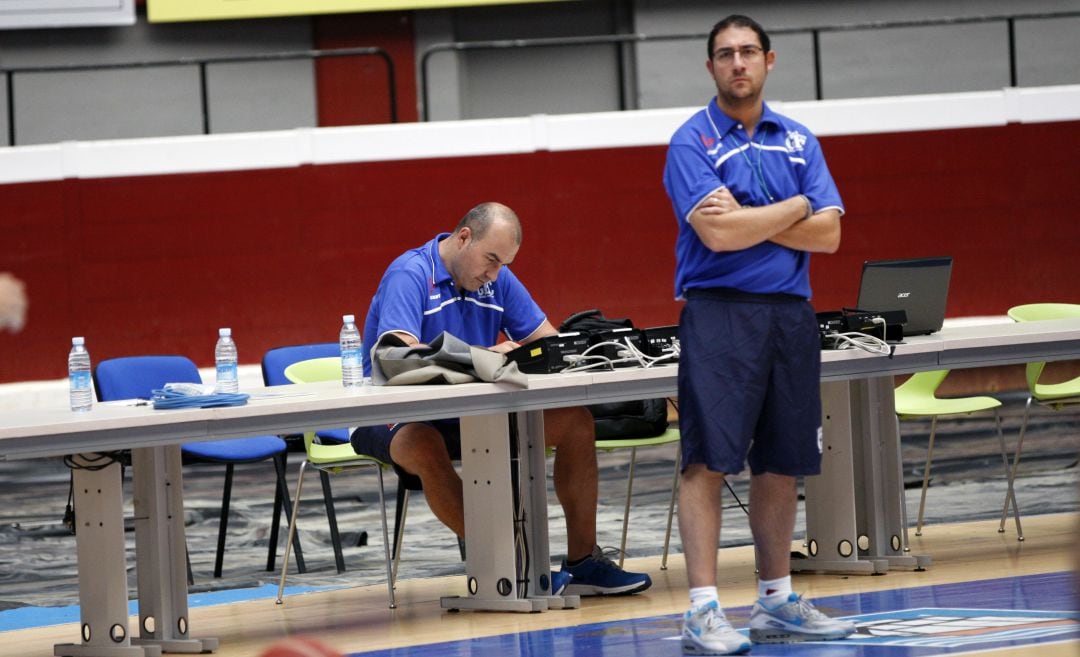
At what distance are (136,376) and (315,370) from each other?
27.8 inches

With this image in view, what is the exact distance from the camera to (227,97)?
41.9 ft

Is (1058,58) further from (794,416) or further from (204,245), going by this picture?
(794,416)

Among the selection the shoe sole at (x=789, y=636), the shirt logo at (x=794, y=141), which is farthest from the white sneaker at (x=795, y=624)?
the shirt logo at (x=794, y=141)

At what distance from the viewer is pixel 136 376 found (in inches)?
231

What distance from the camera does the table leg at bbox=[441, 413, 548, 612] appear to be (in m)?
4.60

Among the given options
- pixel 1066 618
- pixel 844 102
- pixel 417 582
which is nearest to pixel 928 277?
pixel 1066 618

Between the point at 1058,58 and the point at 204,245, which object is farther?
the point at 1058,58

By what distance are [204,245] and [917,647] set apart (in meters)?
8.50

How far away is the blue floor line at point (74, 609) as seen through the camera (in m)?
5.01

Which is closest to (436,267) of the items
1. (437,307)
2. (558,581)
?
(437,307)

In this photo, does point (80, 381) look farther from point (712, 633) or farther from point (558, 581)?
point (712, 633)

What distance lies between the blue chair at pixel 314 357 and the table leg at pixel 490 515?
111 cm

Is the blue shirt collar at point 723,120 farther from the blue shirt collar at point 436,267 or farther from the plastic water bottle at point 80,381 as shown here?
the plastic water bottle at point 80,381

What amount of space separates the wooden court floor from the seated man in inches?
6.7
